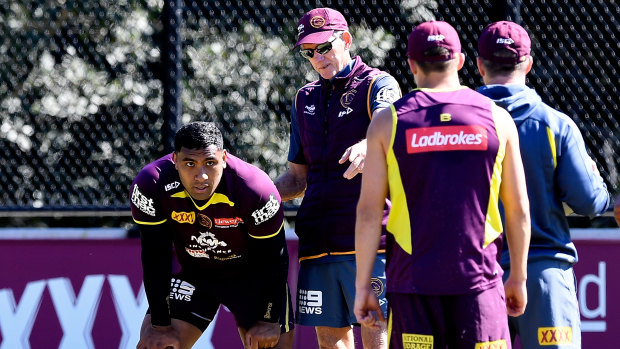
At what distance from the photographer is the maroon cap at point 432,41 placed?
3.81 m

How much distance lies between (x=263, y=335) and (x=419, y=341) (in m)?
1.62

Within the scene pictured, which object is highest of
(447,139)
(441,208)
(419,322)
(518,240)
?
(447,139)

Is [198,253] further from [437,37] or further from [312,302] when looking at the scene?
[437,37]

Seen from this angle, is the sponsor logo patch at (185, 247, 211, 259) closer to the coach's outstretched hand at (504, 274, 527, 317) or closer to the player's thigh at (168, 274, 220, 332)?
the player's thigh at (168, 274, 220, 332)

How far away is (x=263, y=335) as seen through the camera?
5.17 metres

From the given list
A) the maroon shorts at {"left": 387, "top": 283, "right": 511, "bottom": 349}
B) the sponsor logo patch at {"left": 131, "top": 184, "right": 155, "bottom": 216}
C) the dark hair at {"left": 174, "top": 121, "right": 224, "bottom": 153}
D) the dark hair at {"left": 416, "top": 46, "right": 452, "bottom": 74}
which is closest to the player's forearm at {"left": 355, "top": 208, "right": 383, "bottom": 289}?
the maroon shorts at {"left": 387, "top": 283, "right": 511, "bottom": 349}

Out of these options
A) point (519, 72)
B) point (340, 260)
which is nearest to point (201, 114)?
point (340, 260)

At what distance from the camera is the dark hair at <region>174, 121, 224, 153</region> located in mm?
4887

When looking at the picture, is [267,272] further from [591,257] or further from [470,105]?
[591,257]

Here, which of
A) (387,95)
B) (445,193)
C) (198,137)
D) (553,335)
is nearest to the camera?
(445,193)

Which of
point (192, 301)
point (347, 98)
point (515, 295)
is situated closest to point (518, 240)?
point (515, 295)

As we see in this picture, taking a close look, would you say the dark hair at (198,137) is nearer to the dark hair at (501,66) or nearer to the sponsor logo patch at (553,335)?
the dark hair at (501,66)

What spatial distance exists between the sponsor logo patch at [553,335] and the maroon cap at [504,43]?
42.6 inches

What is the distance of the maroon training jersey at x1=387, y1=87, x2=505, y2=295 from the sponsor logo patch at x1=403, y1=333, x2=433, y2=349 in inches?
6.2
